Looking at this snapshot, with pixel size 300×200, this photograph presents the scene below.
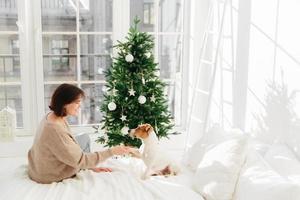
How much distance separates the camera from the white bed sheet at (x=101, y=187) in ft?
8.41

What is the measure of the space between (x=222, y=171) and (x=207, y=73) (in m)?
1.89

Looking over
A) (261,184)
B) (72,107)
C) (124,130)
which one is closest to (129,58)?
(124,130)

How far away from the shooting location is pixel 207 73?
4.35 metres

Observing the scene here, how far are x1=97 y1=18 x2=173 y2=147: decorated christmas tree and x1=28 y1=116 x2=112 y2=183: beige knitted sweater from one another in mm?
909

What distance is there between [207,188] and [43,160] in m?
1.08

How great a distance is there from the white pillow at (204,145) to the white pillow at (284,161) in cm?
36

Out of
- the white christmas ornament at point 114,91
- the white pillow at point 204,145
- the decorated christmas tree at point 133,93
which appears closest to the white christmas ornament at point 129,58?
the decorated christmas tree at point 133,93

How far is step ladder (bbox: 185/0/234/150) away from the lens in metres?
3.72

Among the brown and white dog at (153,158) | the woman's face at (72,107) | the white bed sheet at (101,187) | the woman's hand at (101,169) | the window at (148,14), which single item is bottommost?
the white bed sheet at (101,187)

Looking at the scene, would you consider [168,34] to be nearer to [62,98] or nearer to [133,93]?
[133,93]

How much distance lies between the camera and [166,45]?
4621 mm

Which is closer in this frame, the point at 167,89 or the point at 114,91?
the point at 114,91

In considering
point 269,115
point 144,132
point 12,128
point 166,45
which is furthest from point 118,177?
point 166,45

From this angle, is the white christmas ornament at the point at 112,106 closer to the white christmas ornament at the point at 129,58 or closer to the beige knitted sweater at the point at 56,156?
the white christmas ornament at the point at 129,58
